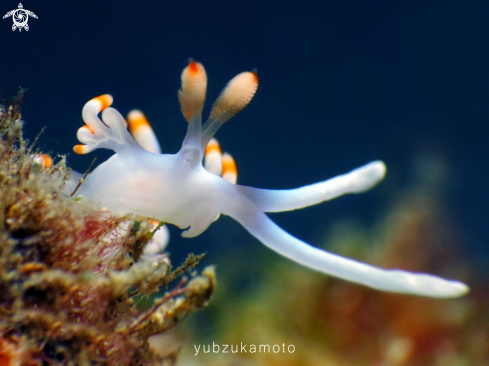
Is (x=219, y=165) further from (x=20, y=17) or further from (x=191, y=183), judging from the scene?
(x=20, y=17)

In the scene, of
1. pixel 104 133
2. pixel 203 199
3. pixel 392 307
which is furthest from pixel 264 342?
pixel 104 133

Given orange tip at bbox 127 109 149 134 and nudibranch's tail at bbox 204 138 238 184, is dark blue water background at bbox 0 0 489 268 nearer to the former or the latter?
orange tip at bbox 127 109 149 134

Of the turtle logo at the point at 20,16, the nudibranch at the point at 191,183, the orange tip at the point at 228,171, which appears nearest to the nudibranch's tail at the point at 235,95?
the nudibranch at the point at 191,183

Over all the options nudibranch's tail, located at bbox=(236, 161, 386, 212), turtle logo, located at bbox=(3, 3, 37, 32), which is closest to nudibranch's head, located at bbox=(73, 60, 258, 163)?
nudibranch's tail, located at bbox=(236, 161, 386, 212)

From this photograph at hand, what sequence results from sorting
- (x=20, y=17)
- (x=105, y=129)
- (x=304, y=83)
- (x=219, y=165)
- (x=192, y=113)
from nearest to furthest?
(x=192, y=113), (x=105, y=129), (x=219, y=165), (x=20, y=17), (x=304, y=83)

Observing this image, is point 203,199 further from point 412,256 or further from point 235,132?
point 235,132

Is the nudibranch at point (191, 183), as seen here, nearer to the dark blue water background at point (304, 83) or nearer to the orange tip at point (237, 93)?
the orange tip at point (237, 93)

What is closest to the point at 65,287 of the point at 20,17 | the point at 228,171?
the point at 228,171
